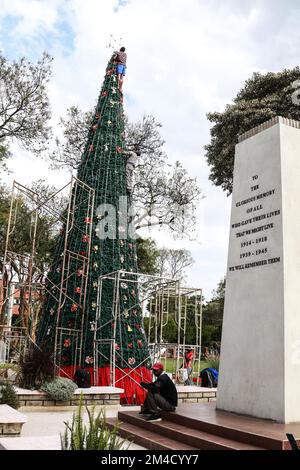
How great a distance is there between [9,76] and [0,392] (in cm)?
1070

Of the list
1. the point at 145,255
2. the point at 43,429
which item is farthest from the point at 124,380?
the point at 145,255

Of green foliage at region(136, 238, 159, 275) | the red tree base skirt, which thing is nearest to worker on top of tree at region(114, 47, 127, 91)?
the red tree base skirt

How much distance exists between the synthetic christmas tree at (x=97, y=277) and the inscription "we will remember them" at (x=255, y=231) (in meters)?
5.25

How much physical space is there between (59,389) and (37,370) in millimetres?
725

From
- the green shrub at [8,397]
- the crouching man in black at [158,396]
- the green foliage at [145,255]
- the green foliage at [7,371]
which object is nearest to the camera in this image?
the crouching man in black at [158,396]

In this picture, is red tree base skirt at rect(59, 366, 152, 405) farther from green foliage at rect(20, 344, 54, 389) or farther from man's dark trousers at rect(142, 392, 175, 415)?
man's dark trousers at rect(142, 392, 175, 415)

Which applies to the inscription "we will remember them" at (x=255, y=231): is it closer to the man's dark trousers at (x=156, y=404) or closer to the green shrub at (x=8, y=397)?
the man's dark trousers at (x=156, y=404)

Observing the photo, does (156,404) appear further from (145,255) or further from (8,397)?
(145,255)

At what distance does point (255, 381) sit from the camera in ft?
21.8

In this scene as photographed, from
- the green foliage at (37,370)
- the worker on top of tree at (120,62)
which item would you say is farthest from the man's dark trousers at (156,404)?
the worker on top of tree at (120,62)

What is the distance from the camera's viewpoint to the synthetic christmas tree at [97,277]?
1207 centimetres

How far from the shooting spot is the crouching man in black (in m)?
7.09

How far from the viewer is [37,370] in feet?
33.6

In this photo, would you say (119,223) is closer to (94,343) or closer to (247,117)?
(94,343)
